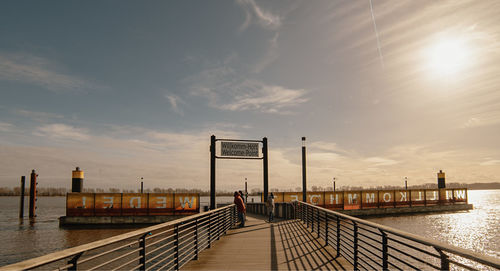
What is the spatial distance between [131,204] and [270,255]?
2239 cm

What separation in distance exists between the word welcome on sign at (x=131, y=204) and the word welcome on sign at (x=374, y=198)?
8.67 meters

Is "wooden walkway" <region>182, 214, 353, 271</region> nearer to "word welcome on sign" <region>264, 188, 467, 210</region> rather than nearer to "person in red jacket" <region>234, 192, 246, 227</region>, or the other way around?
"person in red jacket" <region>234, 192, 246, 227</region>

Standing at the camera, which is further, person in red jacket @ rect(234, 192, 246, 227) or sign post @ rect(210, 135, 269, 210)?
sign post @ rect(210, 135, 269, 210)

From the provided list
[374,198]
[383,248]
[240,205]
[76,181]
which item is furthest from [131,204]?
[383,248]

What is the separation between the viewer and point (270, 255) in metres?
8.84

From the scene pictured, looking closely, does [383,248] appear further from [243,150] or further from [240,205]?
[243,150]

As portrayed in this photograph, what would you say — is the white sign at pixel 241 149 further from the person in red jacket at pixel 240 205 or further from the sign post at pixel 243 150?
the person in red jacket at pixel 240 205

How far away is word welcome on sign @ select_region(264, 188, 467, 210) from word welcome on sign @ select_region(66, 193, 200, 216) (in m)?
8.67

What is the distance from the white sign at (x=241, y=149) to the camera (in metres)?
20.0

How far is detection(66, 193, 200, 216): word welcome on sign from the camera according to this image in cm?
2767

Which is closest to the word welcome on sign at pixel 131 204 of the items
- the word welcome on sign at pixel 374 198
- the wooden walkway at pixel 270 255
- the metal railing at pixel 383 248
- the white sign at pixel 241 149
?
the word welcome on sign at pixel 374 198

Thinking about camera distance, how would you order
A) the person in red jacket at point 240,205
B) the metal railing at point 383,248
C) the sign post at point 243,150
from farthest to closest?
the sign post at point 243,150 → the person in red jacket at point 240,205 → the metal railing at point 383,248

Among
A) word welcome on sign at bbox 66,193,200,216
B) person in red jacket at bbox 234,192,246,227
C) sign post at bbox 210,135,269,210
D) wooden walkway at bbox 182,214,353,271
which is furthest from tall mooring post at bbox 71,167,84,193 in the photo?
wooden walkway at bbox 182,214,353,271

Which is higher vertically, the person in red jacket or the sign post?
→ the sign post
